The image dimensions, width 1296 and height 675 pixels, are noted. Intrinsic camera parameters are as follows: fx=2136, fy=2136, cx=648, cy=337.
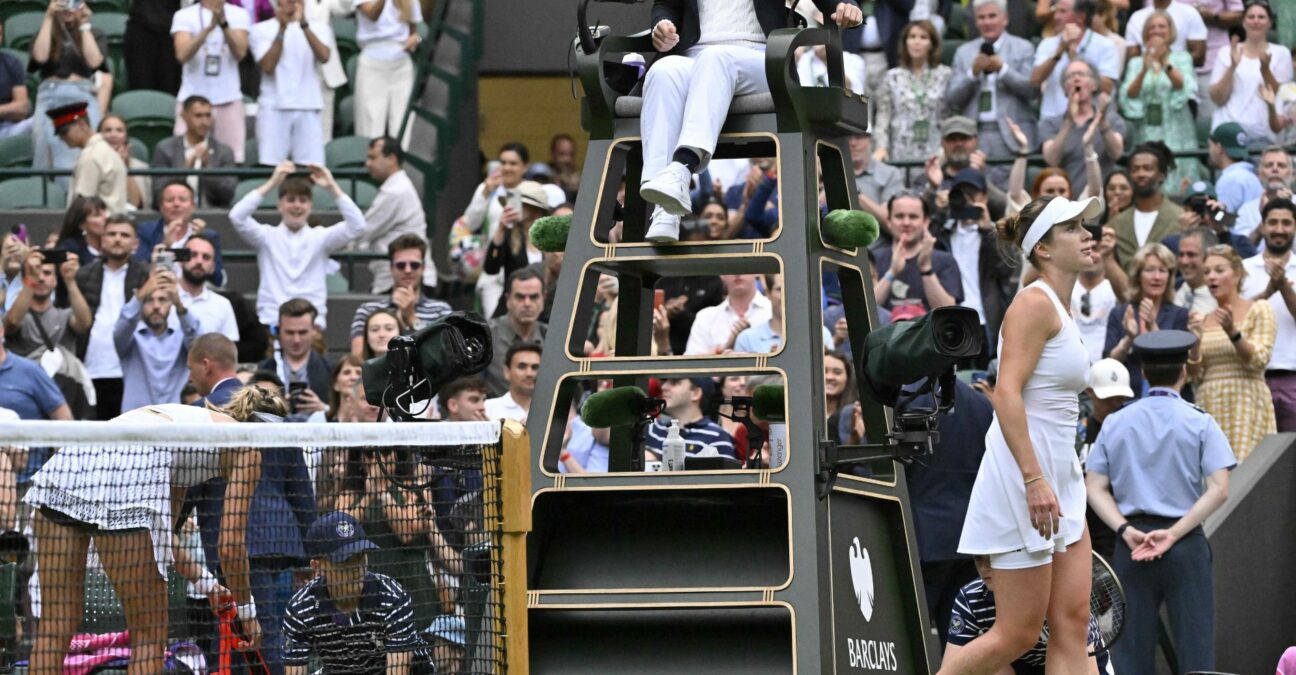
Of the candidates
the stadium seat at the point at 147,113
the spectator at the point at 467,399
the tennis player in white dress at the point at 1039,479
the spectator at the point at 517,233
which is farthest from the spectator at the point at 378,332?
the stadium seat at the point at 147,113

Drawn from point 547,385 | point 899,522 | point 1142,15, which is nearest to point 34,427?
point 547,385

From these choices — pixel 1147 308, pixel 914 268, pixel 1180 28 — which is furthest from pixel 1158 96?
pixel 1147 308

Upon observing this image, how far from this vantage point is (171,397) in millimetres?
13023

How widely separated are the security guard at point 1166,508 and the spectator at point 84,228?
7.17m

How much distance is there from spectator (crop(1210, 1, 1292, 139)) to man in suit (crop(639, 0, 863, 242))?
9.21 m

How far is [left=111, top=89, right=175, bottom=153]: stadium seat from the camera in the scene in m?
17.8

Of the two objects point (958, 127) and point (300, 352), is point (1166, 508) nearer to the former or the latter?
point (958, 127)

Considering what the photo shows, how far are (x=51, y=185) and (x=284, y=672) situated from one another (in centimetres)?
920

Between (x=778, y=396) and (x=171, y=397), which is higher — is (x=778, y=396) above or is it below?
above

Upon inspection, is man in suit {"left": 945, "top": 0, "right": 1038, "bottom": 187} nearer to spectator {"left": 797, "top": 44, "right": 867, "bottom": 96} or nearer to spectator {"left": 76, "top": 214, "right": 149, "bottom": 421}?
spectator {"left": 797, "top": 44, "right": 867, "bottom": 96}

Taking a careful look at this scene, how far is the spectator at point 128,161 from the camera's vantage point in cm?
1598

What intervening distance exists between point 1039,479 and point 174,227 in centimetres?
864

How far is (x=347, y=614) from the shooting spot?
8.16 m

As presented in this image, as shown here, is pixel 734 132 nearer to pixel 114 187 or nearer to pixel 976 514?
pixel 976 514
